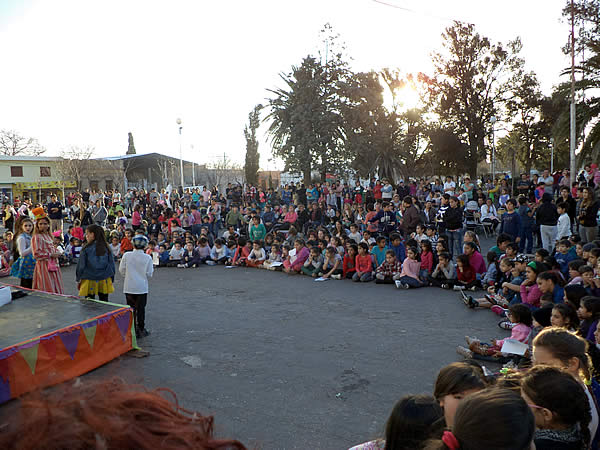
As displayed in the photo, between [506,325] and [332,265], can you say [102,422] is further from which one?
[332,265]

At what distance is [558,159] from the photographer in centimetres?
4025

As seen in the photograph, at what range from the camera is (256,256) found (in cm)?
1228

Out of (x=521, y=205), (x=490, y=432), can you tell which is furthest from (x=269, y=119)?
(x=490, y=432)

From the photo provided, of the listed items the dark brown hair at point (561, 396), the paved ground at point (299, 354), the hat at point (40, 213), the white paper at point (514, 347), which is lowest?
the paved ground at point (299, 354)

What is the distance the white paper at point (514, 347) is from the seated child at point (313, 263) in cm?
617

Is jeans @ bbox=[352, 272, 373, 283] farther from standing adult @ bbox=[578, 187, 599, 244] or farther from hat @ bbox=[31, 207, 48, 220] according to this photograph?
hat @ bbox=[31, 207, 48, 220]

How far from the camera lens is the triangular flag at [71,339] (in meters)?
4.72

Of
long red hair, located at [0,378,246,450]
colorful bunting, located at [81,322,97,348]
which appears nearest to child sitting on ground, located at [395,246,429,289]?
colorful bunting, located at [81,322,97,348]

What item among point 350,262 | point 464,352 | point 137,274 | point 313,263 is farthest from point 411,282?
point 137,274

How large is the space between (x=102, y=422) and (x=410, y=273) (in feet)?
28.8

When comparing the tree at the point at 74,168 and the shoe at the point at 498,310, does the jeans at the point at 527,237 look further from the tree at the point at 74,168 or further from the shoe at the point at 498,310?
the tree at the point at 74,168

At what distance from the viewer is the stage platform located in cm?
430

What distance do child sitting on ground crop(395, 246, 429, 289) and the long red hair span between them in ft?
28.1

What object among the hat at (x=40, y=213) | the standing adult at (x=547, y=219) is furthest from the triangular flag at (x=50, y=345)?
the standing adult at (x=547, y=219)
